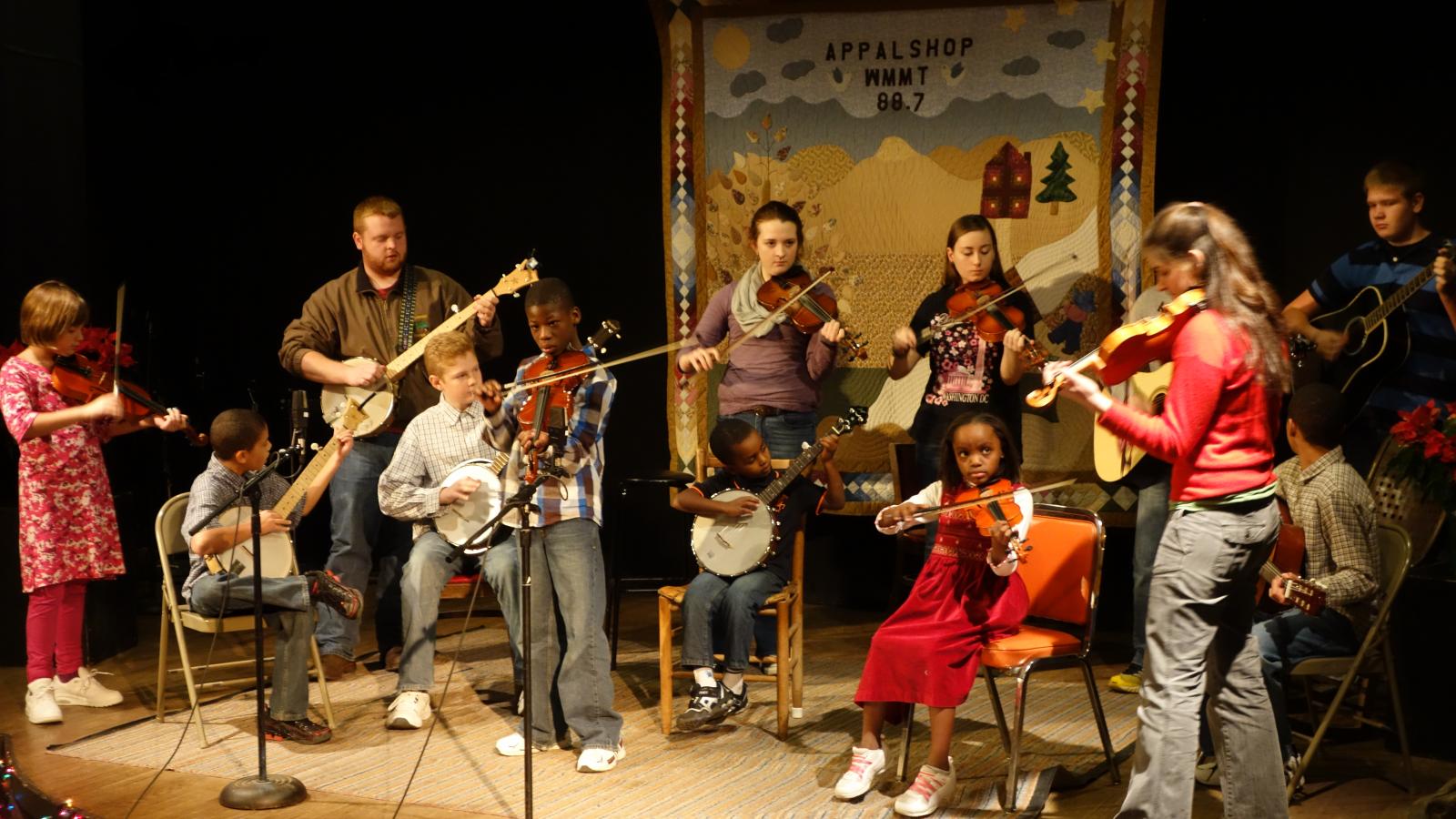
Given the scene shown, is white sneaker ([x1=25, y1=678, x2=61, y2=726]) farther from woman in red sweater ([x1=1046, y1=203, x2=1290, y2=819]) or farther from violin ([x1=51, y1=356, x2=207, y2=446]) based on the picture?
woman in red sweater ([x1=1046, y1=203, x2=1290, y2=819])

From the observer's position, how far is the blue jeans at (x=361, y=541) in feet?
17.1

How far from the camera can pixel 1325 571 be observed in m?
4.04

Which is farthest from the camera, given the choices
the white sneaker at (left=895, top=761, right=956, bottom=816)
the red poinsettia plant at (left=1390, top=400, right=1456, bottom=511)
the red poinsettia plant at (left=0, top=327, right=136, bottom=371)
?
the red poinsettia plant at (left=0, top=327, right=136, bottom=371)

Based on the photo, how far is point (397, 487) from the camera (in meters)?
4.73

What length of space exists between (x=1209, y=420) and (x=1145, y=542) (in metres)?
2.13

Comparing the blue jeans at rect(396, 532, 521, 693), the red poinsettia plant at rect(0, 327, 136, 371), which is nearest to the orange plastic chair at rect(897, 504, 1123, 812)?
the blue jeans at rect(396, 532, 521, 693)

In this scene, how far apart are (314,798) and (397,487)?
1143mm

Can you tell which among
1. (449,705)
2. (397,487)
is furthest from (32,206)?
(449,705)

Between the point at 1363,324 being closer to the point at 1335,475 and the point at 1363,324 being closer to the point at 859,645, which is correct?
the point at 1335,475

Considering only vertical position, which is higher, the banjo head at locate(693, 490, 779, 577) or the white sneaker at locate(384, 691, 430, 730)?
the banjo head at locate(693, 490, 779, 577)

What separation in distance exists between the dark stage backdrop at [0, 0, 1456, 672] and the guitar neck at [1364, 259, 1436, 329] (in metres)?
0.79

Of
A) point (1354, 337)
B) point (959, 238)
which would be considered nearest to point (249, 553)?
point (959, 238)

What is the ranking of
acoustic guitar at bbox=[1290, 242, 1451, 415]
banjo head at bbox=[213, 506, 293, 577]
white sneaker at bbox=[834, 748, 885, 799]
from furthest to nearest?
acoustic guitar at bbox=[1290, 242, 1451, 415], banjo head at bbox=[213, 506, 293, 577], white sneaker at bbox=[834, 748, 885, 799]

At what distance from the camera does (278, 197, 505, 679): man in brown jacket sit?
5.23 m
